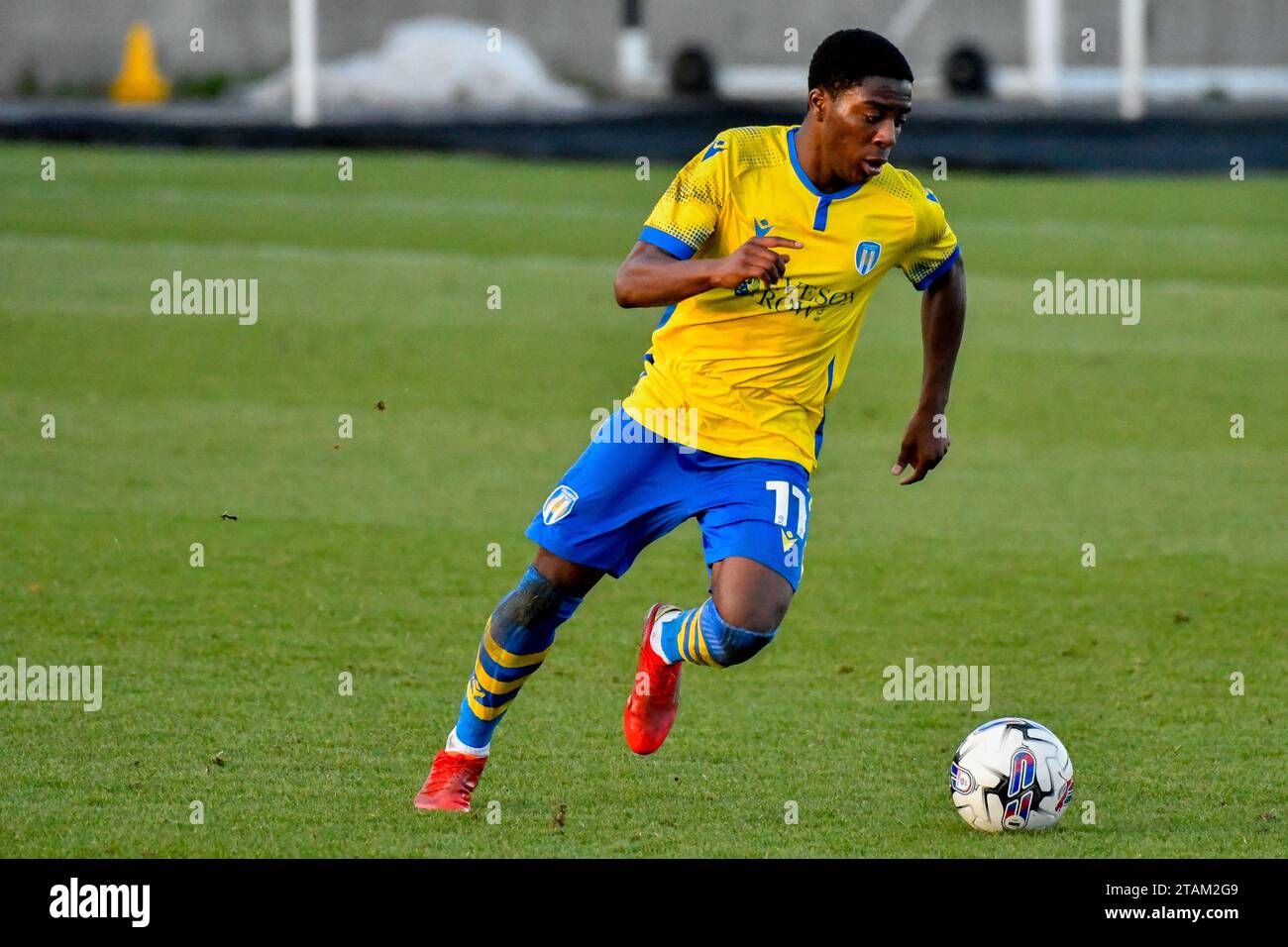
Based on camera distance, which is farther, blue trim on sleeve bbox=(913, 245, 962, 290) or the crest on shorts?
blue trim on sleeve bbox=(913, 245, 962, 290)

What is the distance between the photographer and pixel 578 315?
15.1 metres

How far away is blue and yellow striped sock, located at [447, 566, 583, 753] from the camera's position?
219 inches

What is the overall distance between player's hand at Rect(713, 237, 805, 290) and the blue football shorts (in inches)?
28.2

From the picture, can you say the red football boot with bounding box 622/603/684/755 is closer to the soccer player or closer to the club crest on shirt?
the soccer player

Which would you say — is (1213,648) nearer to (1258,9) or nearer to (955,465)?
(955,465)

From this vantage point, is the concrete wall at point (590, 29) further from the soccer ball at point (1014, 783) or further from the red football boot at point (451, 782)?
the red football boot at point (451, 782)

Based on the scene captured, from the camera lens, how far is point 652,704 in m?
5.69

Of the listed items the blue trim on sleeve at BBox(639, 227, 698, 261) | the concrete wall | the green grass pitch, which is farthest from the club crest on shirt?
the concrete wall

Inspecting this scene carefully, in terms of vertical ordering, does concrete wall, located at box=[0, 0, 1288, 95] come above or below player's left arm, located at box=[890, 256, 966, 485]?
above

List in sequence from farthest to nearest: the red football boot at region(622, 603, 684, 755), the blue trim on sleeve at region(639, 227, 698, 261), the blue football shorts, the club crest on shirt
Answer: the red football boot at region(622, 603, 684, 755) → the club crest on shirt → the blue football shorts → the blue trim on sleeve at region(639, 227, 698, 261)

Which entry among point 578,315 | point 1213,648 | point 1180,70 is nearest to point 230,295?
point 578,315

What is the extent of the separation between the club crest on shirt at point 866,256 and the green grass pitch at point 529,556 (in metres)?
1.60

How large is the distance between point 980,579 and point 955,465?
2.49 m

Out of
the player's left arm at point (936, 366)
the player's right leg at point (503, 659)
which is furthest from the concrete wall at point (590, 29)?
the player's right leg at point (503, 659)
